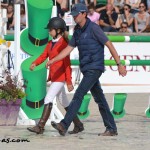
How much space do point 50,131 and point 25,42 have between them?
1.44m

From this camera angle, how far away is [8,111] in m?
10.4

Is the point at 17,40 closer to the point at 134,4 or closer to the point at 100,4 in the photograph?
the point at 100,4

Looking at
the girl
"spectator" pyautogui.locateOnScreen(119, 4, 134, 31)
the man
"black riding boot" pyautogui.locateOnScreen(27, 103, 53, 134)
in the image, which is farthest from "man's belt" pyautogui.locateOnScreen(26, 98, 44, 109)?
"spectator" pyautogui.locateOnScreen(119, 4, 134, 31)

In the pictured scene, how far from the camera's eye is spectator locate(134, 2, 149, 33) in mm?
20297

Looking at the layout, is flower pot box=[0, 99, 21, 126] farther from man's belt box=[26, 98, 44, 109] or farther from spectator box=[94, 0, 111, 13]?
spectator box=[94, 0, 111, 13]

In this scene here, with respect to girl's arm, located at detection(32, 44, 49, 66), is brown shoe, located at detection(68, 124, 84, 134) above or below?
below

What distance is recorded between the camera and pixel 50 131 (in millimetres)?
9969

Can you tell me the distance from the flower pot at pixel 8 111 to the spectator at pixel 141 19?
1027 cm

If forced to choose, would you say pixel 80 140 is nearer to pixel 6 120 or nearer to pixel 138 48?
pixel 6 120

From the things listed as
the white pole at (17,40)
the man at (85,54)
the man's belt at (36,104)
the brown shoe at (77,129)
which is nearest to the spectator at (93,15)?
the white pole at (17,40)

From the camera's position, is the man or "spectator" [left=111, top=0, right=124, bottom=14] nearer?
the man

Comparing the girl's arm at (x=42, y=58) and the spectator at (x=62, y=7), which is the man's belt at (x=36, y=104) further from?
the spectator at (x=62, y=7)

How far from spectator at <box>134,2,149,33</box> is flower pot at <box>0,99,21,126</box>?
10268mm

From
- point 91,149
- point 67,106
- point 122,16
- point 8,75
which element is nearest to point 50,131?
point 67,106
